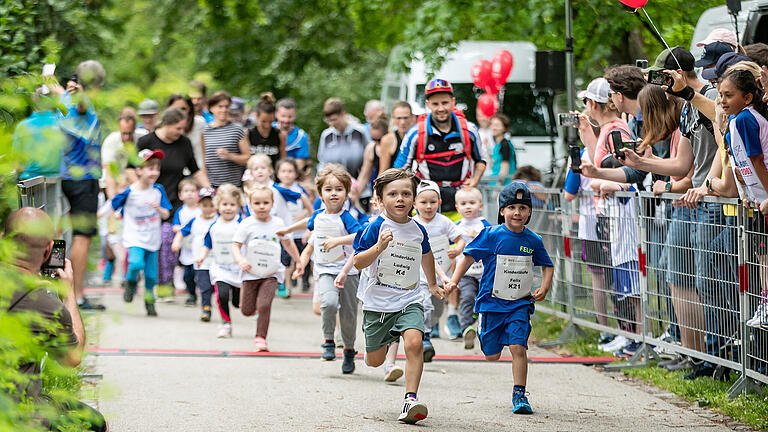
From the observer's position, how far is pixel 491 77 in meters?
16.8

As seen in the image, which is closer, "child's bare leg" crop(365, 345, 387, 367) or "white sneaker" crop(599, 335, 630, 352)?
"child's bare leg" crop(365, 345, 387, 367)

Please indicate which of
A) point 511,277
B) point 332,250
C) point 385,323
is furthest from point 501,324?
point 332,250

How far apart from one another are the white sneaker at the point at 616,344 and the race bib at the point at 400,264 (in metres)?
2.76

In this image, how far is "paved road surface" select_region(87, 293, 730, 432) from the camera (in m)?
6.59

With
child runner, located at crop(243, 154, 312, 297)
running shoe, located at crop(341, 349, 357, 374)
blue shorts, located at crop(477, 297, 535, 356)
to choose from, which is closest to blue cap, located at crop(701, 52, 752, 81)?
blue shorts, located at crop(477, 297, 535, 356)

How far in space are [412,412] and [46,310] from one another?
277 centimetres

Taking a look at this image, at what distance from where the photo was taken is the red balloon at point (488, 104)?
16797 millimetres

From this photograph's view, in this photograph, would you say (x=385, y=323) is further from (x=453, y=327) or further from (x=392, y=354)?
(x=453, y=327)

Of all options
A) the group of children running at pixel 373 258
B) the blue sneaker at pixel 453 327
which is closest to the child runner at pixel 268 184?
the group of children running at pixel 373 258

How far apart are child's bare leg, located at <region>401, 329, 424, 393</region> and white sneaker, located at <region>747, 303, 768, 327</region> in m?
1.94

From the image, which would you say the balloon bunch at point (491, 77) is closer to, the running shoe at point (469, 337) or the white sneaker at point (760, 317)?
the running shoe at point (469, 337)

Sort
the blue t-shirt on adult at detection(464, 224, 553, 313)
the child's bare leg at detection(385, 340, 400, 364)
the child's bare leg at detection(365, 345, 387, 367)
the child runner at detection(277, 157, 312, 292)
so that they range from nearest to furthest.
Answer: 1. the blue t-shirt on adult at detection(464, 224, 553, 313)
2. the child's bare leg at detection(365, 345, 387, 367)
3. the child's bare leg at detection(385, 340, 400, 364)
4. the child runner at detection(277, 157, 312, 292)

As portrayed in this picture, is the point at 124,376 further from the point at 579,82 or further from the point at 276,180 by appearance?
the point at 579,82

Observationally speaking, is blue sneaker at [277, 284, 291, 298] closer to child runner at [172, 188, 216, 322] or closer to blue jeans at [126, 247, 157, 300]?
child runner at [172, 188, 216, 322]
